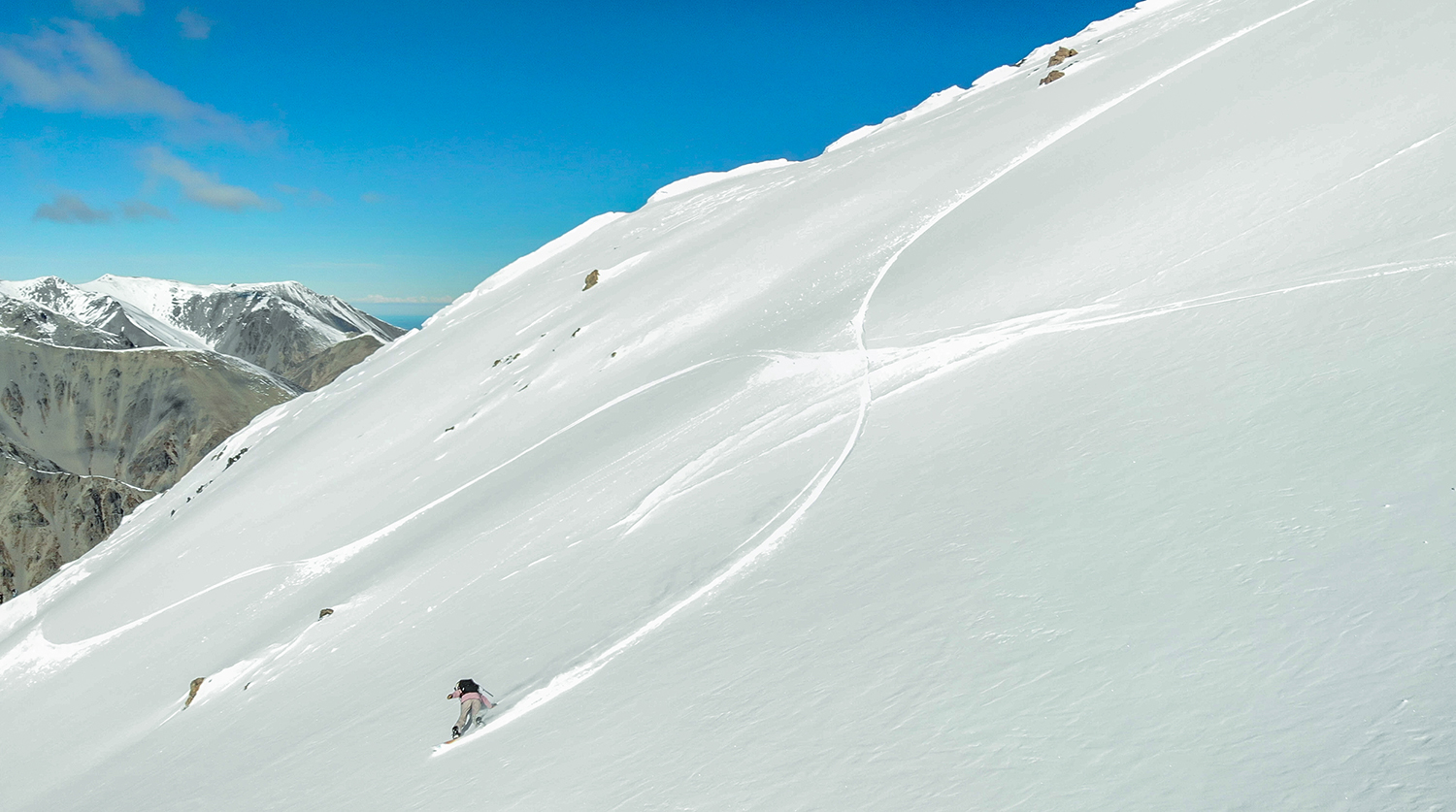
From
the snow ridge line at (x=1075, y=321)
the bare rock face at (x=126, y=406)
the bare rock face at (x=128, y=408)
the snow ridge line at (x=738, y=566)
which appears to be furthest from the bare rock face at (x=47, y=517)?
the snow ridge line at (x=1075, y=321)

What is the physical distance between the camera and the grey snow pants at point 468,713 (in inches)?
355

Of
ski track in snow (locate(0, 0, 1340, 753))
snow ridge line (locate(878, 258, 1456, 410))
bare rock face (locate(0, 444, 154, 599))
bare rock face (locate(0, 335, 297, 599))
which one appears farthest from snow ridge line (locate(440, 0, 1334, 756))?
bare rock face (locate(0, 335, 297, 599))

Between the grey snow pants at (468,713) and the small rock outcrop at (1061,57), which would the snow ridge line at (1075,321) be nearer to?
the grey snow pants at (468,713)

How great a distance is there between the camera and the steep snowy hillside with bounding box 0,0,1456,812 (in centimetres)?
543

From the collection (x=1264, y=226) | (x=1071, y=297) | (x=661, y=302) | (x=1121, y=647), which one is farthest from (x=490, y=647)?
(x=661, y=302)

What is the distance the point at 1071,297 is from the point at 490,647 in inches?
444

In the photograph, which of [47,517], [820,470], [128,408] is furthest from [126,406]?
[820,470]

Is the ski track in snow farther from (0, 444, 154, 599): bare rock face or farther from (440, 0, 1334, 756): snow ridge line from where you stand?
(0, 444, 154, 599): bare rock face

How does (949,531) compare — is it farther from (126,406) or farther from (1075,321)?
(126,406)

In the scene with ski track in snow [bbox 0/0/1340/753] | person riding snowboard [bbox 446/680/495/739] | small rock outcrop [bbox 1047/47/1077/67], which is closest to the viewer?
person riding snowboard [bbox 446/680/495/739]

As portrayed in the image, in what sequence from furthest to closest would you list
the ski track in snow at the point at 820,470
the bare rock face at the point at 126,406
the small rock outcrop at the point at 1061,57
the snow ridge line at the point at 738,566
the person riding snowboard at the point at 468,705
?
the bare rock face at the point at 126,406, the small rock outcrop at the point at 1061,57, the ski track in snow at the point at 820,470, the snow ridge line at the point at 738,566, the person riding snowboard at the point at 468,705

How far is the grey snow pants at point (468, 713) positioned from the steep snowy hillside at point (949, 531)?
38cm

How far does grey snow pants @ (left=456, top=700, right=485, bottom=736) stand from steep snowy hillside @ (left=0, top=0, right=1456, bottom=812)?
0.38 meters

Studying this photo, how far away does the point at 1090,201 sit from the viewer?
730 inches
